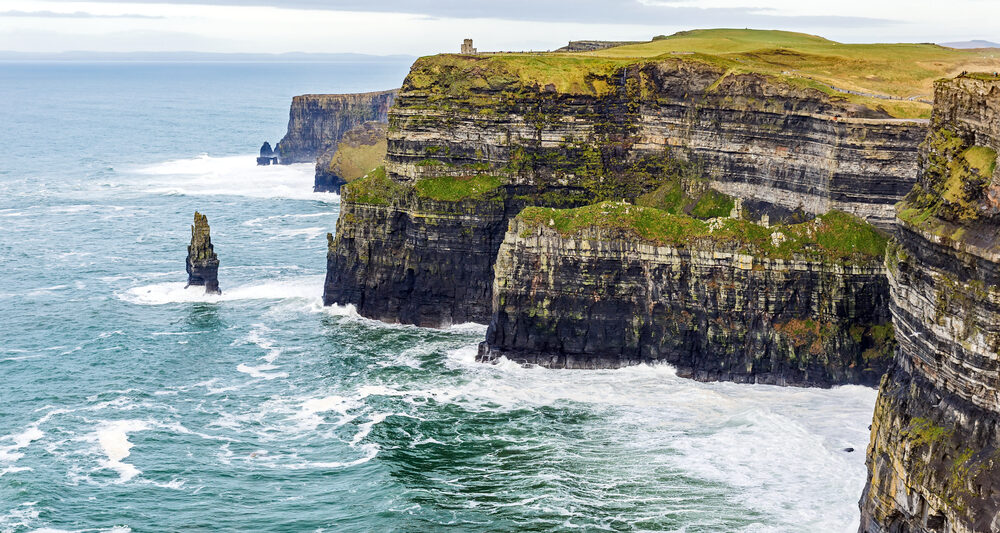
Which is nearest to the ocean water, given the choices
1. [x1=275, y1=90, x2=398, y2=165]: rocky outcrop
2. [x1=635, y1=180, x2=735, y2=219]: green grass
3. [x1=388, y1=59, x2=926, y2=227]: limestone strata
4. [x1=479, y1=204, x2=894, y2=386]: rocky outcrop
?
[x1=479, y1=204, x2=894, y2=386]: rocky outcrop

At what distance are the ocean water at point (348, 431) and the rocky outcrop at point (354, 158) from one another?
46833mm

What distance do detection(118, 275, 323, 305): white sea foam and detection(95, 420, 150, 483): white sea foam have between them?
30166 mm

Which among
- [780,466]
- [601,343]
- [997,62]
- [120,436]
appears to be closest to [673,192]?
[601,343]

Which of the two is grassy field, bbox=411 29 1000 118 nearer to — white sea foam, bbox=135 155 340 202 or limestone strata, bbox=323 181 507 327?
limestone strata, bbox=323 181 507 327

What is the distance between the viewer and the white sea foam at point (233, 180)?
163 meters

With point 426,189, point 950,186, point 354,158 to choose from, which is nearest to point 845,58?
point 426,189

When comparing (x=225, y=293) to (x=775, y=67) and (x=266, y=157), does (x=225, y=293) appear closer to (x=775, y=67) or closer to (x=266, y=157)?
(x=775, y=67)

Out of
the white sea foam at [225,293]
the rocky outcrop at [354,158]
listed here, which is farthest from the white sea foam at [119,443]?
the rocky outcrop at [354,158]

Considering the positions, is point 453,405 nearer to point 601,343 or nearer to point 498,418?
point 498,418

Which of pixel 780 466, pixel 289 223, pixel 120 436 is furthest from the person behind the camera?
pixel 289 223

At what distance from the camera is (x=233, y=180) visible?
177000mm

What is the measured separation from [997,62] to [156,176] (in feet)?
421

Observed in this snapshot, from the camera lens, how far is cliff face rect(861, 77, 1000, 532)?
3591cm

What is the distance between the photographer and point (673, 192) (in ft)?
306
